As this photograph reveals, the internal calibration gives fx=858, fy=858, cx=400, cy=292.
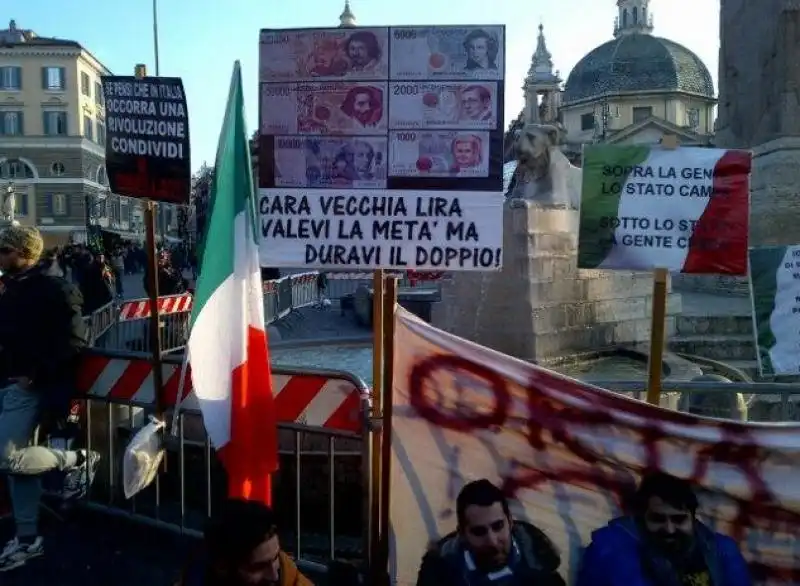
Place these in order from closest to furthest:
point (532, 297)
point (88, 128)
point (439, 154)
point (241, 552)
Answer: point (241, 552) → point (439, 154) → point (532, 297) → point (88, 128)

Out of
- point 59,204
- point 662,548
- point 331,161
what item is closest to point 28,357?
point 331,161

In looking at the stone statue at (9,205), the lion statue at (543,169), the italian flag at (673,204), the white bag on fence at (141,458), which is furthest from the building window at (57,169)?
the italian flag at (673,204)

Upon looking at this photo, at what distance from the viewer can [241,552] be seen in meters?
2.91

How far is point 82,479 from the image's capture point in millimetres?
5832

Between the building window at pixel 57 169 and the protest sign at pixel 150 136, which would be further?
the building window at pixel 57 169

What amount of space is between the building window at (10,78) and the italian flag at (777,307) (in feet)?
257

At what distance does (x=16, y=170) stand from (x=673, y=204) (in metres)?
77.4

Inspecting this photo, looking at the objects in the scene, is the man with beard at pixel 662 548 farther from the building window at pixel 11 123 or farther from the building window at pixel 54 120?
the building window at pixel 11 123

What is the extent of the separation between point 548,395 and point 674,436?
1.83 feet

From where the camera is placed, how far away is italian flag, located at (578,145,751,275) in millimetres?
4082

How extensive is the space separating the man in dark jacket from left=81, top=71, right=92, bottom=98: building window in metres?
76.8

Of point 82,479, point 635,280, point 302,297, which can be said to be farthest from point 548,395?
Result: point 302,297

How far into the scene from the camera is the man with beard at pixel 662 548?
137 inches

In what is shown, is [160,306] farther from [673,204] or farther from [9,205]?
[9,205]
